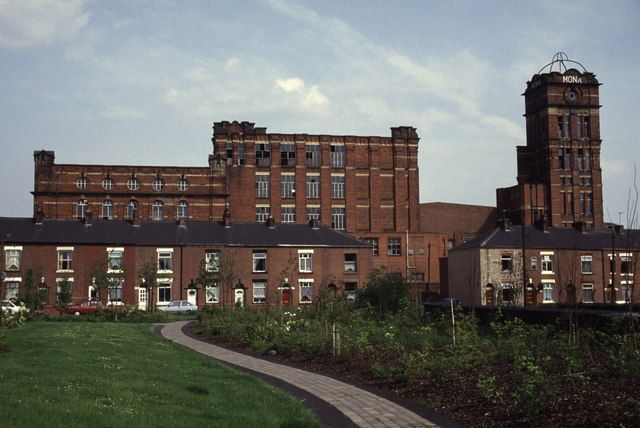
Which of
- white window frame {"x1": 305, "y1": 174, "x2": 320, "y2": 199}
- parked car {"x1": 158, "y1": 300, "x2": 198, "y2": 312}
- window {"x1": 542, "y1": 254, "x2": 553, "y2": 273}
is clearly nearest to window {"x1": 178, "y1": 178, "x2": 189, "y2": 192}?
white window frame {"x1": 305, "y1": 174, "x2": 320, "y2": 199}

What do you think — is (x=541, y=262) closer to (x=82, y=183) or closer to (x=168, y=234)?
(x=168, y=234)

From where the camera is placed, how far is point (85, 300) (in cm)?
5612

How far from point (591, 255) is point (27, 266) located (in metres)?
48.8

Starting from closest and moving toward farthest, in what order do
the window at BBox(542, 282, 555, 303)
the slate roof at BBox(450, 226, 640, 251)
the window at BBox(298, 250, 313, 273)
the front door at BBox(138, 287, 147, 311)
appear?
the front door at BBox(138, 287, 147, 311) → the window at BBox(298, 250, 313, 273) → the slate roof at BBox(450, 226, 640, 251) → the window at BBox(542, 282, 555, 303)

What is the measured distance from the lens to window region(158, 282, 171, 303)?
58.0 metres

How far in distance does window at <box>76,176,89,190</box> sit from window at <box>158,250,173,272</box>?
65.9ft

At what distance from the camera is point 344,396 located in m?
13.9

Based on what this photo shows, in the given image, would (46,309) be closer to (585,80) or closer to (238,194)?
(238,194)

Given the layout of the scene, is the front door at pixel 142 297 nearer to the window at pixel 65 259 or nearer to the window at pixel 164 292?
the window at pixel 164 292

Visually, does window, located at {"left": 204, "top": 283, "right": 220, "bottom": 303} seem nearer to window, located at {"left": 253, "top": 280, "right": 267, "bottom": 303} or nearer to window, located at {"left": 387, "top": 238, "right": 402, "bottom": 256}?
window, located at {"left": 253, "top": 280, "right": 267, "bottom": 303}

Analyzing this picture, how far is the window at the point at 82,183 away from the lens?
73.2 meters

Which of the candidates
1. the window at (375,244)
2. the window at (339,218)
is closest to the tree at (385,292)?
the window at (375,244)

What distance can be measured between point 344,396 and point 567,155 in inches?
2917

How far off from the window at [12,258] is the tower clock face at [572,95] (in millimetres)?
61465
